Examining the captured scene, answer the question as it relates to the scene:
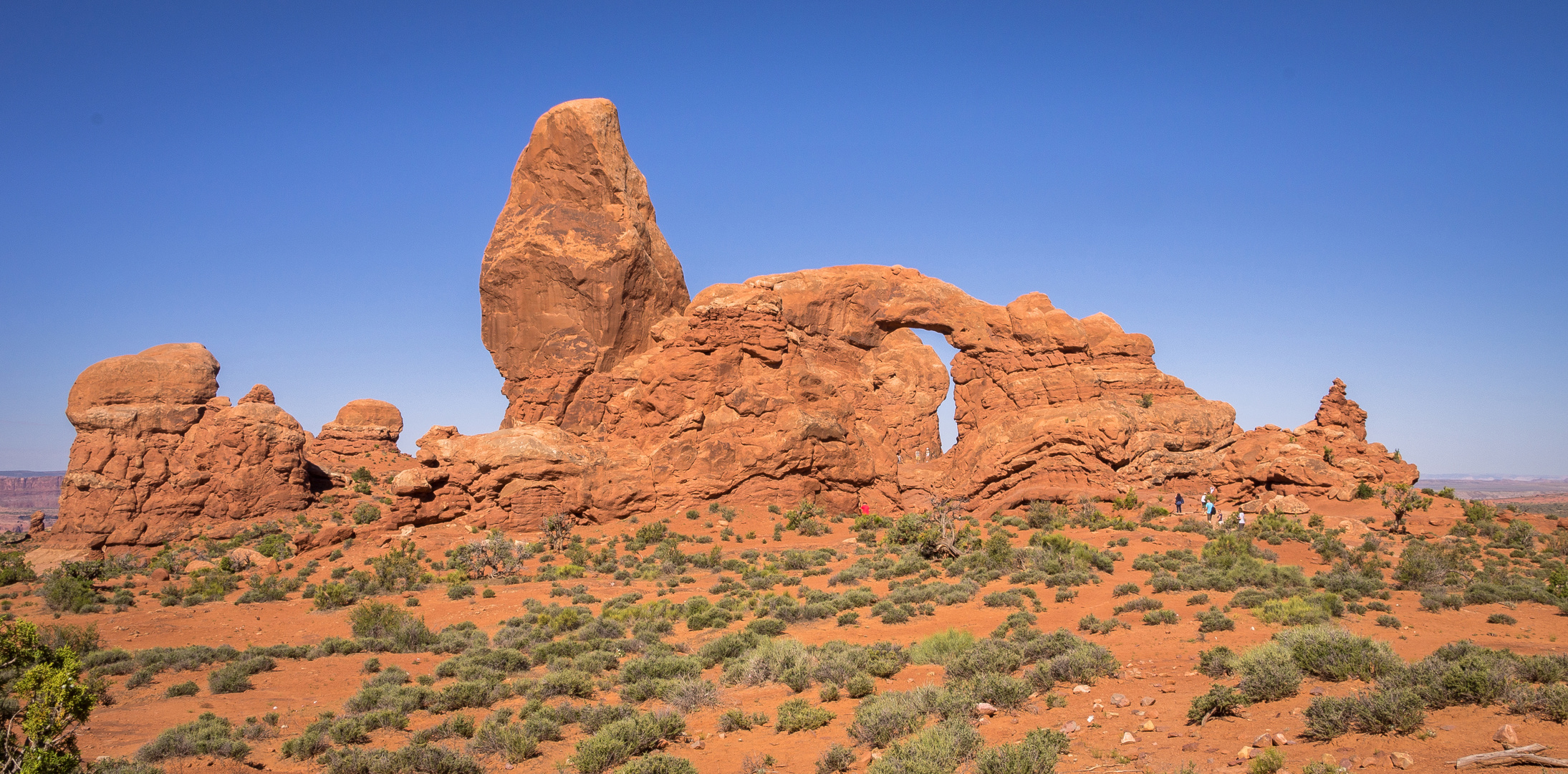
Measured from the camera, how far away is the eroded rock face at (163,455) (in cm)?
3219

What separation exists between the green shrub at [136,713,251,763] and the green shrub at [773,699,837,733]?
21.3 ft

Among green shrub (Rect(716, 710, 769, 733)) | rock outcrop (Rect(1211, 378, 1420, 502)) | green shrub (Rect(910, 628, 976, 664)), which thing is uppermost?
rock outcrop (Rect(1211, 378, 1420, 502))

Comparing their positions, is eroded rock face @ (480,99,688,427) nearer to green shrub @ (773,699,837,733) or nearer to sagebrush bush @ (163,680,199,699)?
sagebrush bush @ (163,680,199,699)

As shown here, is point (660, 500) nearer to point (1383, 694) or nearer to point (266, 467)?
point (266, 467)

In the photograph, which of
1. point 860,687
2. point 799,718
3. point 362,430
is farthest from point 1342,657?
point 362,430

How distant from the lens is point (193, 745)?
393 inches

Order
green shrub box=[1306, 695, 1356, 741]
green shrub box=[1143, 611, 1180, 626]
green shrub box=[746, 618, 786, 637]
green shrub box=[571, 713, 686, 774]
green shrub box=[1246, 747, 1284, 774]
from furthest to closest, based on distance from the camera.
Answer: green shrub box=[746, 618, 786, 637] → green shrub box=[1143, 611, 1180, 626] → green shrub box=[571, 713, 686, 774] → green shrub box=[1306, 695, 1356, 741] → green shrub box=[1246, 747, 1284, 774]

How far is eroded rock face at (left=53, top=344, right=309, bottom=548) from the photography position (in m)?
32.2

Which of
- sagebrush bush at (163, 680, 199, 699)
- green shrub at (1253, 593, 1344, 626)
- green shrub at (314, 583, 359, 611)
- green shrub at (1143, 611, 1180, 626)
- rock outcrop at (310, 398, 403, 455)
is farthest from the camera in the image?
rock outcrop at (310, 398, 403, 455)

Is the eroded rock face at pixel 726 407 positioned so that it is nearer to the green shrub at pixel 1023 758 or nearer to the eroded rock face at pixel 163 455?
the eroded rock face at pixel 163 455

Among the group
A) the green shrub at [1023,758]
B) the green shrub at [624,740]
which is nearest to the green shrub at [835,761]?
the green shrub at [1023,758]

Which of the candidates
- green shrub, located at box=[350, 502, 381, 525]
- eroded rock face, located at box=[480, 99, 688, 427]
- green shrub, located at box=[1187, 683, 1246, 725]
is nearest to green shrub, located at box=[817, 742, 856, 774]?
green shrub, located at box=[1187, 683, 1246, 725]

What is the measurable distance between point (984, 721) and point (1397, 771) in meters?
4.06

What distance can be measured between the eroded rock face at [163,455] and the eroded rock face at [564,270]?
1025 cm
